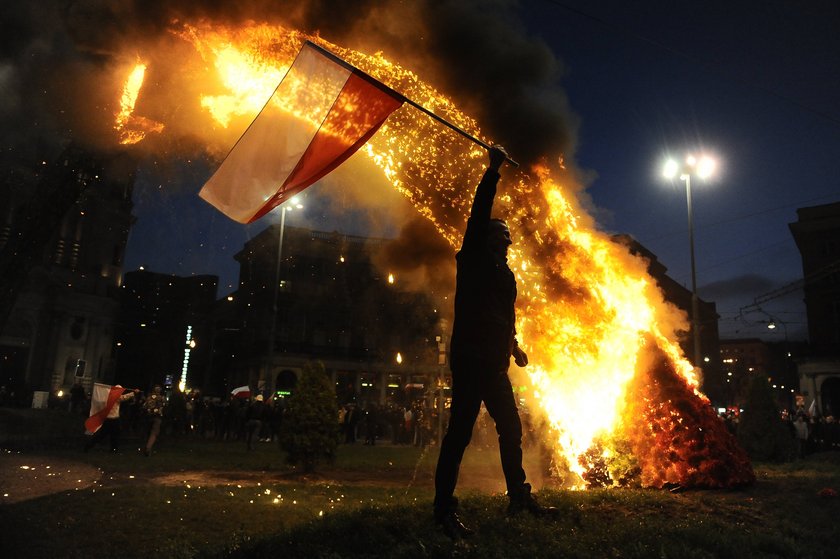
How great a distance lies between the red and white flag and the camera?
5887mm

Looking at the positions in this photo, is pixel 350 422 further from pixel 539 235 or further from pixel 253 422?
pixel 539 235

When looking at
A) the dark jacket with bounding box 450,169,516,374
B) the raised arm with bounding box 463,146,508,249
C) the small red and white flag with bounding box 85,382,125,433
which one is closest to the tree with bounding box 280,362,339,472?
the small red and white flag with bounding box 85,382,125,433

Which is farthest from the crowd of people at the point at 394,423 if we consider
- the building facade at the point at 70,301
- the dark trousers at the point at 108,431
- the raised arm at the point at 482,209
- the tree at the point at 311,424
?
the raised arm at the point at 482,209

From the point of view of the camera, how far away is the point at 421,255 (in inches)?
547

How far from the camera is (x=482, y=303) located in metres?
4.46

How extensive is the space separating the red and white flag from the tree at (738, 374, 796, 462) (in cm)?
1351

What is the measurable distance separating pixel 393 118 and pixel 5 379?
3496 centimetres

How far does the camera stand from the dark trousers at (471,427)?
13.7 ft

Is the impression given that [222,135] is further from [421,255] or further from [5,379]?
[5,379]

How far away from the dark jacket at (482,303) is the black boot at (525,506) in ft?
3.22

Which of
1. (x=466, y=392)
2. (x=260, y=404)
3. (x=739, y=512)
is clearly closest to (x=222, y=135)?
(x=466, y=392)

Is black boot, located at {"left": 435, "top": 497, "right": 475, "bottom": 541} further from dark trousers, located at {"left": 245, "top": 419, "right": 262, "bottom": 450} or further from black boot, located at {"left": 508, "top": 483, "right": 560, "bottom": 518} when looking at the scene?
dark trousers, located at {"left": 245, "top": 419, "right": 262, "bottom": 450}

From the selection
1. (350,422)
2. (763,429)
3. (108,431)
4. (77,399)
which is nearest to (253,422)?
(108,431)

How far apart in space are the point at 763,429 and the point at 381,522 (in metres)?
13.7
